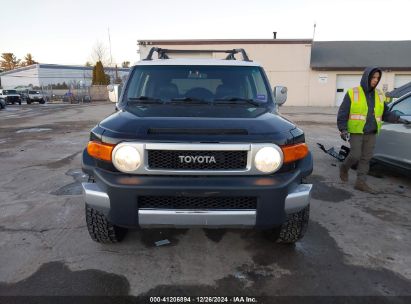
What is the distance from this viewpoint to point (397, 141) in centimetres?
549

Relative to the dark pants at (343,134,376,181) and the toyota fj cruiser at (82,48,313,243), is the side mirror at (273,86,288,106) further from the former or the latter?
the dark pants at (343,134,376,181)

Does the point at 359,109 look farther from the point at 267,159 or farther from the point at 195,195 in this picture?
the point at 195,195

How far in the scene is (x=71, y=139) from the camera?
1066 cm

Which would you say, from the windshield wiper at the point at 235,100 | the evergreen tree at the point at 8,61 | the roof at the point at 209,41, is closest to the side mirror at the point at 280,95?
the windshield wiper at the point at 235,100

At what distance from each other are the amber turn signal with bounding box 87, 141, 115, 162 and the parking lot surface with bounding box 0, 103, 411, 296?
1041 millimetres

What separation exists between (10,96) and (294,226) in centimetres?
3693

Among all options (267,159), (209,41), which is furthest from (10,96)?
(267,159)

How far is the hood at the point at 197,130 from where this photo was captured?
8.63ft

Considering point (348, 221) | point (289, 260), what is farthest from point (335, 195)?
point (289, 260)

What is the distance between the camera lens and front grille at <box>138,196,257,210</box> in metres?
2.69

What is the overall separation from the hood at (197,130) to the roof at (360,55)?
27698mm

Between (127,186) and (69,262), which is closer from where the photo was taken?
(127,186)

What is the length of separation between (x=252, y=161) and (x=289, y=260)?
3.86 ft

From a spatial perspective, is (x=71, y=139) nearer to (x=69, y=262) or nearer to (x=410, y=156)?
(x=69, y=262)
